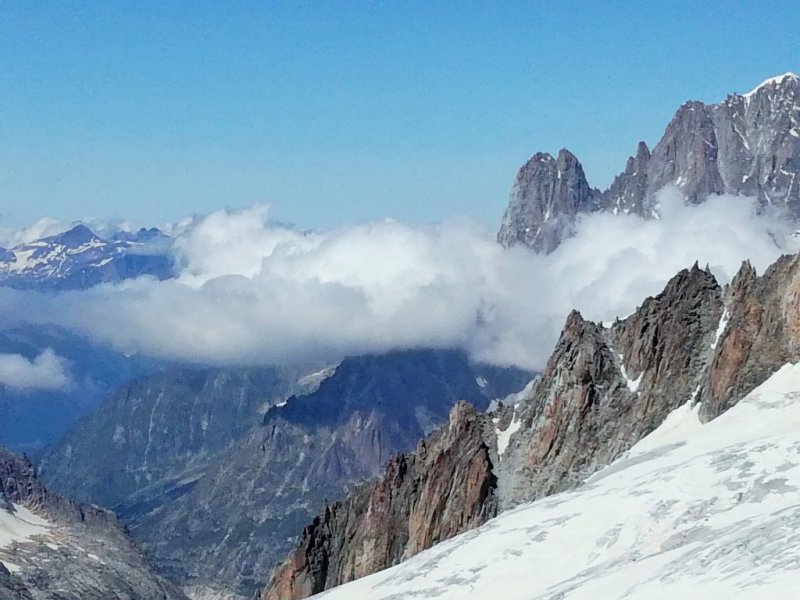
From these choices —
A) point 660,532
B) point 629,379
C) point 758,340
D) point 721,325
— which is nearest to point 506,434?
point 629,379

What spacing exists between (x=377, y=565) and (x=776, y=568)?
4851 inches

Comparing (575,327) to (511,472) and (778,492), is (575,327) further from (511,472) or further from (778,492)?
(778,492)

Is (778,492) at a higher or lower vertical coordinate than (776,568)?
higher

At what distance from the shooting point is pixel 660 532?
9962 cm

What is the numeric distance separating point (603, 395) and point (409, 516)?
4204 cm

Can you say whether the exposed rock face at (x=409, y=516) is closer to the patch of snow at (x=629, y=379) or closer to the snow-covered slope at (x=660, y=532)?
→ the patch of snow at (x=629, y=379)

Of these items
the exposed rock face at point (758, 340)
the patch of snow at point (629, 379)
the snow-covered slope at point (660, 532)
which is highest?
the patch of snow at point (629, 379)

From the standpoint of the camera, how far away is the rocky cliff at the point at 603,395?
141875 millimetres

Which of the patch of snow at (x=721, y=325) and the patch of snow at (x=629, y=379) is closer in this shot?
the patch of snow at (x=721, y=325)

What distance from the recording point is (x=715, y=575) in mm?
69188

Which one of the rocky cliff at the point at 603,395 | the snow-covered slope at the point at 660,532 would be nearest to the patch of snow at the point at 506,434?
the rocky cliff at the point at 603,395

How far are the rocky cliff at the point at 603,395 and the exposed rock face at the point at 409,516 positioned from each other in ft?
0.91

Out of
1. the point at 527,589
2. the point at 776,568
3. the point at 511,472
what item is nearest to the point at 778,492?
the point at 527,589

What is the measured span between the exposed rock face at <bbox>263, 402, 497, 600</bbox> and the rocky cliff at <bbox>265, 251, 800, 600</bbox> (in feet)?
0.91
